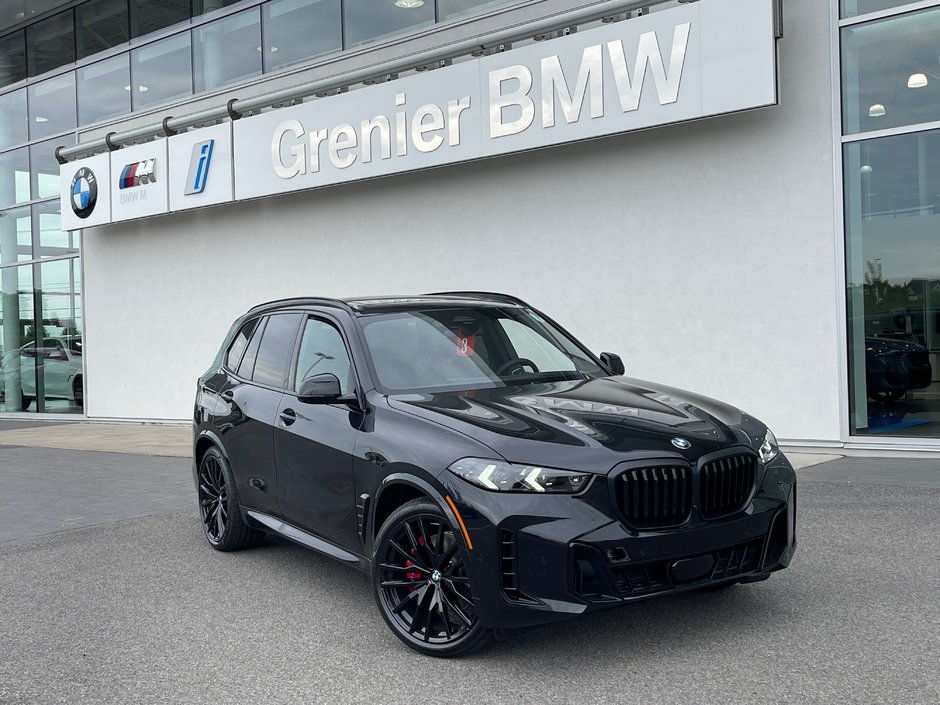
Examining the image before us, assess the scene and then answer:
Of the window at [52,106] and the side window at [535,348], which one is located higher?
the window at [52,106]

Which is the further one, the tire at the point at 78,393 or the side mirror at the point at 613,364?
the tire at the point at 78,393

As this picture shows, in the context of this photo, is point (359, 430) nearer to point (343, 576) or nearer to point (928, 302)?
point (343, 576)

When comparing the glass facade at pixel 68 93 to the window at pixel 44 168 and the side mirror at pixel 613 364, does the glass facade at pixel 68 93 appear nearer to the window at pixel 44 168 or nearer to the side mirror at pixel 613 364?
the window at pixel 44 168

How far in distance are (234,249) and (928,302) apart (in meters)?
11.2

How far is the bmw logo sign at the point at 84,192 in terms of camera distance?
1847 centimetres

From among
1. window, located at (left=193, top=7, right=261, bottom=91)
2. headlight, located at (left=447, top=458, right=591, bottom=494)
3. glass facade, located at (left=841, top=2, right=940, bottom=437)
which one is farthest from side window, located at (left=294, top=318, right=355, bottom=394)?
window, located at (left=193, top=7, right=261, bottom=91)

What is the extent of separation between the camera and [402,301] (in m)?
5.81

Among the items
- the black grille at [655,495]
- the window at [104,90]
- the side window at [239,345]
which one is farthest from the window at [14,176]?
the black grille at [655,495]

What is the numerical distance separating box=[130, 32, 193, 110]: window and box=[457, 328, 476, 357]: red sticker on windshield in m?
14.4

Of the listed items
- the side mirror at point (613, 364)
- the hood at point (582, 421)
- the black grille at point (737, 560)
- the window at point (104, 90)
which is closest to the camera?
the hood at point (582, 421)

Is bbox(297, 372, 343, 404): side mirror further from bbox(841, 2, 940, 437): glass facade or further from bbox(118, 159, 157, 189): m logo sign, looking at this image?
bbox(118, 159, 157, 189): m logo sign

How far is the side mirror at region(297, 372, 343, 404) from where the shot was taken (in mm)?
4875

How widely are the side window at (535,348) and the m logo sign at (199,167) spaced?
38.8ft

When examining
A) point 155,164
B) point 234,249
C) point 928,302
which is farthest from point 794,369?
point 155,164
